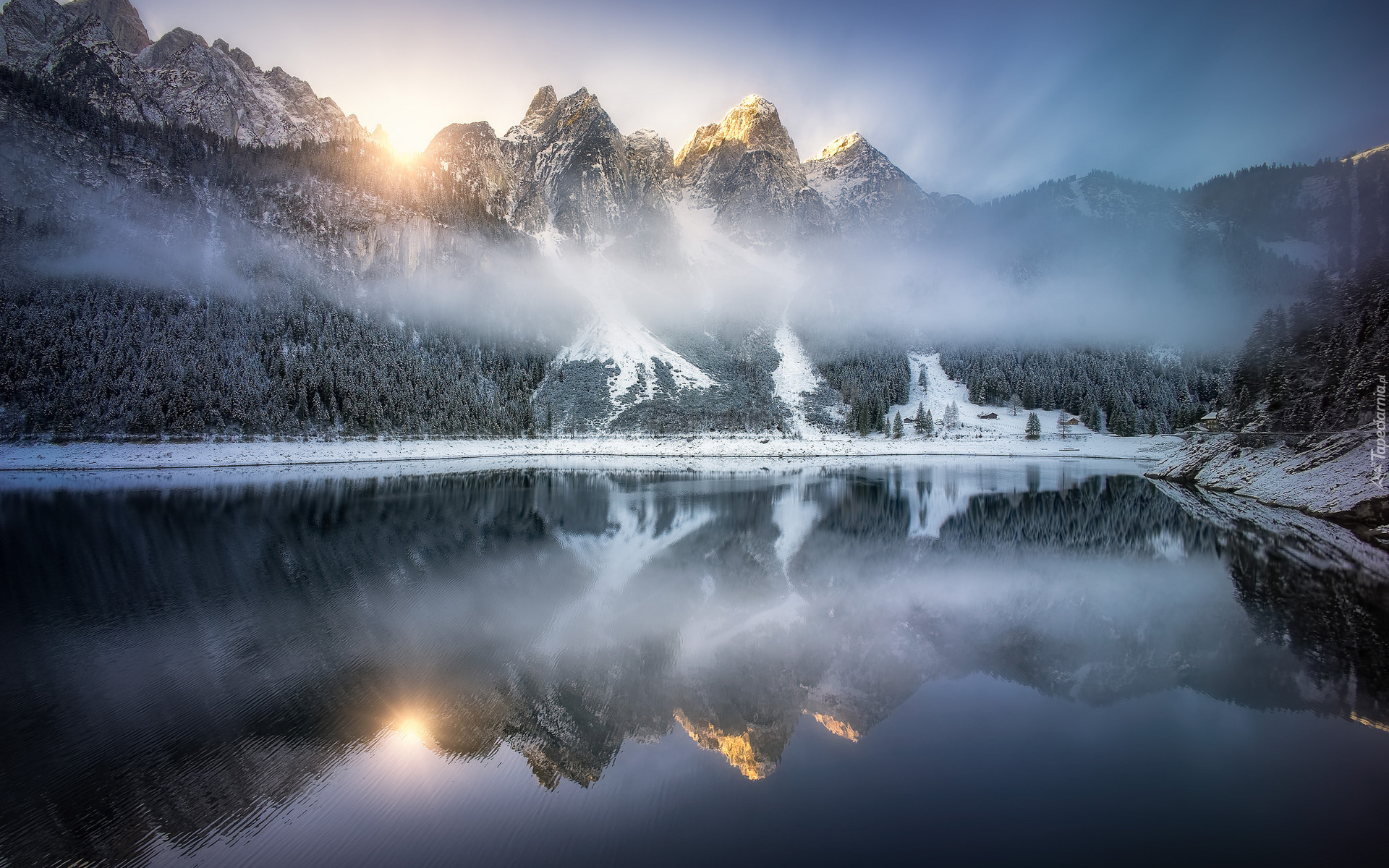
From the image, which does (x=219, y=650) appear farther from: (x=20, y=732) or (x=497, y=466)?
(x=497, y=466)

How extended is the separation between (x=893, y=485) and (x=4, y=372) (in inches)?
3477

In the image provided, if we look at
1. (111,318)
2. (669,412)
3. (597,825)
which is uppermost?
(111,318)

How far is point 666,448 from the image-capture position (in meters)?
83.1

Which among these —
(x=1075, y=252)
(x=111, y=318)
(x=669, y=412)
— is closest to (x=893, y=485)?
(x=669, y=412)

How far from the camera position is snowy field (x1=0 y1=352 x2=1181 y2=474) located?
173ft

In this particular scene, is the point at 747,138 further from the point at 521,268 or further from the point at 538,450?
the point at 538,450

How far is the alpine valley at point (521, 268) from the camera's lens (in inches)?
2778

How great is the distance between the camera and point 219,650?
1023cm

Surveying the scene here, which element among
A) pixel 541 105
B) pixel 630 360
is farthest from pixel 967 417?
pixel 541 105

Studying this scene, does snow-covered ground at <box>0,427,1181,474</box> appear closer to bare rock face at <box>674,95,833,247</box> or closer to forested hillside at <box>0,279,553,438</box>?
Answer: forested hillside at <box>0,279,553,438</box>

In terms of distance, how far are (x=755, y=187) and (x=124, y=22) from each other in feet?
583

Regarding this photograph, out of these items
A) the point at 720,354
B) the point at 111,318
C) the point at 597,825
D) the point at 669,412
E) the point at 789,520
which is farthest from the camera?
the point at 720,354

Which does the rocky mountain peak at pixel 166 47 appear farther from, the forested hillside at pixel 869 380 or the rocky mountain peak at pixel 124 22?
the forested hillside at pixel 869 380

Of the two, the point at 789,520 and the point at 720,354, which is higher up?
the point at 720,354
